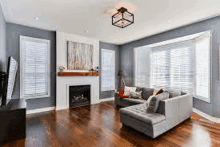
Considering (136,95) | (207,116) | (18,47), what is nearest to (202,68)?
(207,116)

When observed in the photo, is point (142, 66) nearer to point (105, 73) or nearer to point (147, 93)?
point (147, 93)

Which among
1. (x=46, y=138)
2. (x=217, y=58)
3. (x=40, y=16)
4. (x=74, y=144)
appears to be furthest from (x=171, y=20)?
(x=46, y=138)

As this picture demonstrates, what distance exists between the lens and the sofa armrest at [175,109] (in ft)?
8.66

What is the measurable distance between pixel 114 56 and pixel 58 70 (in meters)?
2.94

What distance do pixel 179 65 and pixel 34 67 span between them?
5222 mm

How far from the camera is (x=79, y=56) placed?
16.1 feet

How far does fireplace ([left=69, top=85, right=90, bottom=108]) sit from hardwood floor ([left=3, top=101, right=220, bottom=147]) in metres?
1.28

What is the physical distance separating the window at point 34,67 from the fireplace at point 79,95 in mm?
872

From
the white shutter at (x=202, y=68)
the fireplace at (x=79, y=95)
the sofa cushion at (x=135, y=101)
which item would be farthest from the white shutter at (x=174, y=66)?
the fireplace at (x=79, y=95)

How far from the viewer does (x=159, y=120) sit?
8.05ft

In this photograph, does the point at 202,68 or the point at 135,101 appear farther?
the point at 135,101

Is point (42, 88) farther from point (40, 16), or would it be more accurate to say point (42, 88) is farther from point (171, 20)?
point (171, 20)

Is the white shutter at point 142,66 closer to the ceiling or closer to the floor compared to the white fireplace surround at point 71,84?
closer to the ceiling

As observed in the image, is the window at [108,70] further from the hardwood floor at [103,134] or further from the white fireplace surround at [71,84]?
the hardwood floor at [103,134]
